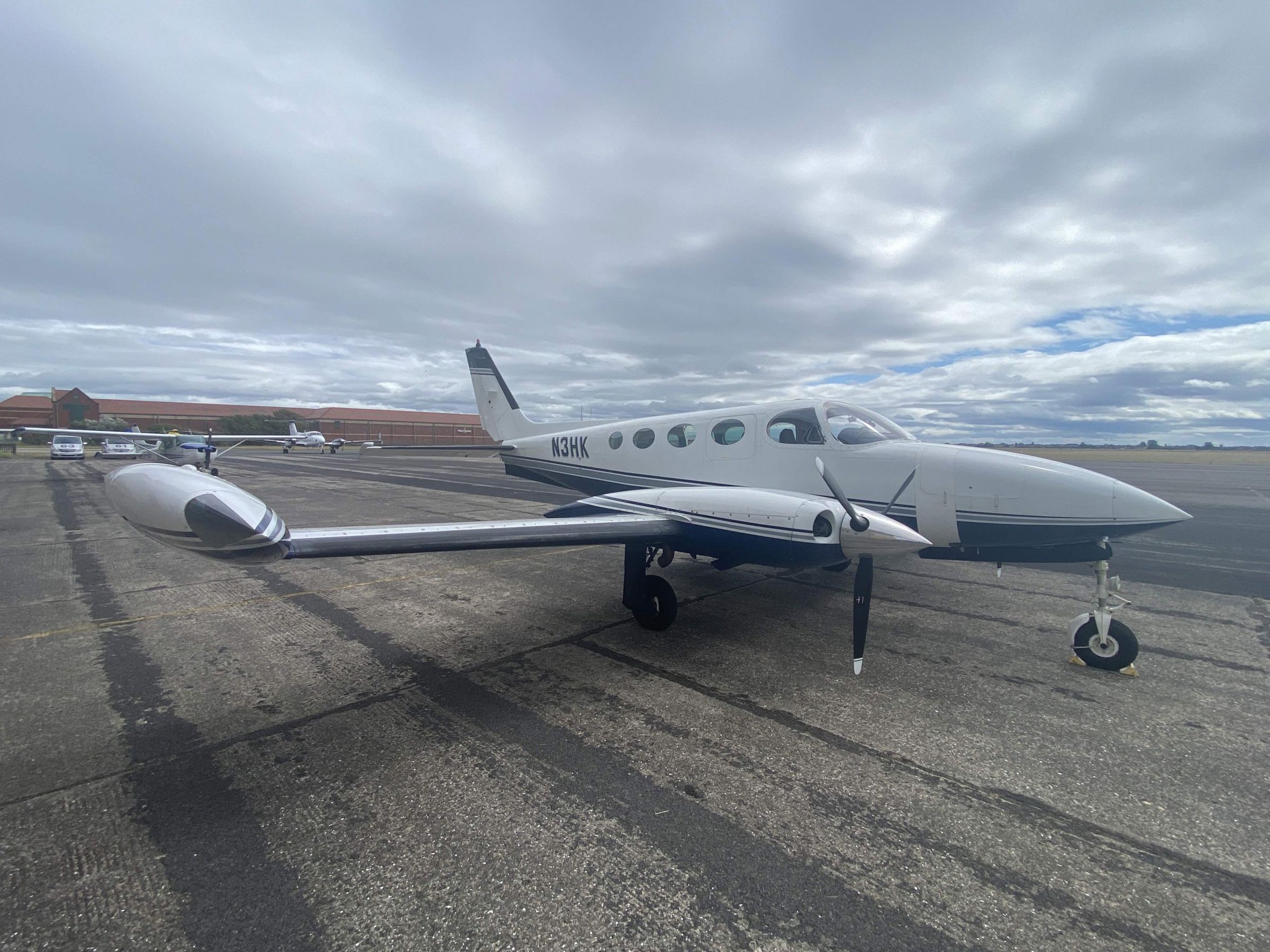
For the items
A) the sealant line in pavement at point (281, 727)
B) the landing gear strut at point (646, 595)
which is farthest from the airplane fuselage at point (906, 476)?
the sealant line in pavement at point (281, 727)

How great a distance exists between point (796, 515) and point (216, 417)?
93200mm

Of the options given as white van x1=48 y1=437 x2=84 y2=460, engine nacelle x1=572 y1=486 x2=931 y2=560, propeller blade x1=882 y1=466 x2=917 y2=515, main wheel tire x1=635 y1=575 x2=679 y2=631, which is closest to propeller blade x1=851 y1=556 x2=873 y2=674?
engine nacelle x1=572 y1=486 x2=931 y2=560

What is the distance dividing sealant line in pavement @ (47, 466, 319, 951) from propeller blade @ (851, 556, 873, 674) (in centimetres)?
432

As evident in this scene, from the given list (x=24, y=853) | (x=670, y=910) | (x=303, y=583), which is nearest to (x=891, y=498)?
(x=670, y=910)

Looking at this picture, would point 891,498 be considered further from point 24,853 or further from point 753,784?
point 24,853

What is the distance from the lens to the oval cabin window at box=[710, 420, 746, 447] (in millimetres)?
8188

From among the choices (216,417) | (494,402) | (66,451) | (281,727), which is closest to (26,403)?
(216,417)

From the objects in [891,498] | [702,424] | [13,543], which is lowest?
[13,543]

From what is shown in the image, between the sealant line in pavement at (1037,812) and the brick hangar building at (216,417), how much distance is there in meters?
47.4

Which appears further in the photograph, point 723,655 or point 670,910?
point 723,655

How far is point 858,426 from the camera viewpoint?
7434 millimetres

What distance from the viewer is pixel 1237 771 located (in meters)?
3.91

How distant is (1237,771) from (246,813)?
6.52 m

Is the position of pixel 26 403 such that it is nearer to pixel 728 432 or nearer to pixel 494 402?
pixel 494 402
